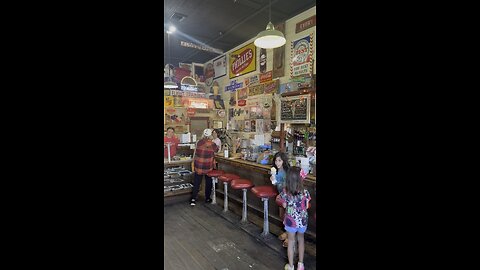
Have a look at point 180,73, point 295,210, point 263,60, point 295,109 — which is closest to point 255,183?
point 295,109

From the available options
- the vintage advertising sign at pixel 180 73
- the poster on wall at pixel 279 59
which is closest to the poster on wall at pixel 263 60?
the poster on wall at pixel 279 59

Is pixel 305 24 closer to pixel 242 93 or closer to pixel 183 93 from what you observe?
pixel 242 93

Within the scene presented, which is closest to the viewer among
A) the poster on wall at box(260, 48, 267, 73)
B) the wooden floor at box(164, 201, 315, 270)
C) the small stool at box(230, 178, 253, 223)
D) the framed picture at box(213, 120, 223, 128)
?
the wooden floor at box(164, 201, 315, 270)

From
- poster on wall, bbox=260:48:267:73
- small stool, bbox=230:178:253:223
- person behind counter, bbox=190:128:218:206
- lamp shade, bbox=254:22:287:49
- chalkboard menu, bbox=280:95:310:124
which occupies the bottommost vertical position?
small stool, bbox=230:178:253:223

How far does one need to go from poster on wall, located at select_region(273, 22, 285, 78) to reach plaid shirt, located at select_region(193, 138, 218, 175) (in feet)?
6.42

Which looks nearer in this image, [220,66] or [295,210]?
[295,210]

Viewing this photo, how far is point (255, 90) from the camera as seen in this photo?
550 cm

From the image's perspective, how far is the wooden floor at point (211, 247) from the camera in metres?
2.76

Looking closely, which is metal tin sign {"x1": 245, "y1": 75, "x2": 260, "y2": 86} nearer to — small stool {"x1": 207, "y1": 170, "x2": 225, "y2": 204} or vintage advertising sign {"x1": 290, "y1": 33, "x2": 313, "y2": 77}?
vintage advertising sign {"x1": 290, "y1": 33, "x2": 313, "y2": 77}

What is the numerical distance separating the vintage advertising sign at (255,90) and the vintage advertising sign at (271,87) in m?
0.11

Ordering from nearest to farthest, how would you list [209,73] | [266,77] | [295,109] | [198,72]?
[295,109] → [266,77] → [209,73] → [198,72]

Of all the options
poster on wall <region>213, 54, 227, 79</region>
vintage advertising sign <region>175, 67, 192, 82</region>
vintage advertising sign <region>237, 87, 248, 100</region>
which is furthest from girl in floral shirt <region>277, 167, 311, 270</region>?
vintage advertising sign <region>175, 67, 192, 82</region>

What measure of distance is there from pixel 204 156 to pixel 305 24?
302cm

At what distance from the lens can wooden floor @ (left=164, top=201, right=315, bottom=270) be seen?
2756mm
